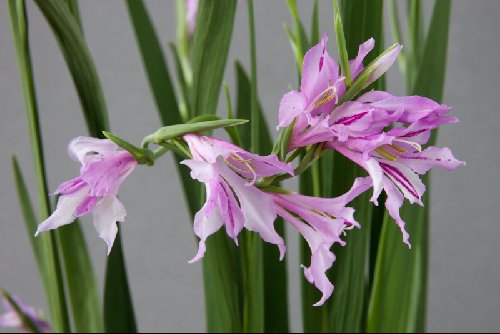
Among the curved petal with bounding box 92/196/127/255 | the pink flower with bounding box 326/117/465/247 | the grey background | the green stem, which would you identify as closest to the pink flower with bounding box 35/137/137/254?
the curved petal with bounding box 92/196/127/255

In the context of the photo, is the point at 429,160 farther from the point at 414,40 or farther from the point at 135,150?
the point at 414,40

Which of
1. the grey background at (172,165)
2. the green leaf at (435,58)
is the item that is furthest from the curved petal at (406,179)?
the grey background at (172,165)

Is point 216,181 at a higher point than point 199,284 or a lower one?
higher

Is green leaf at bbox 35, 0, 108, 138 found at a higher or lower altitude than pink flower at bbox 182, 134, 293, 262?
higher

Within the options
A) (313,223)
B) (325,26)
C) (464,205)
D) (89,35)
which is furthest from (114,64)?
(313,223)

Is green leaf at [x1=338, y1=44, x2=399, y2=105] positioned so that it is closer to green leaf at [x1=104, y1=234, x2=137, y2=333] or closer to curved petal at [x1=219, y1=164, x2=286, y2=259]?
curved petal at [x1=219, y1=164, x2=286, y2=259]

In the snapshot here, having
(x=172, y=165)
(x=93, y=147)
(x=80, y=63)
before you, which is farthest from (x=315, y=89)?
Answer: (x=172, y=165)

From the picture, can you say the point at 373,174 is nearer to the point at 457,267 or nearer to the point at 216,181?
the point at 216,181
